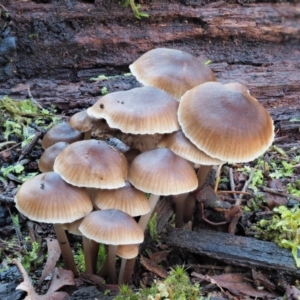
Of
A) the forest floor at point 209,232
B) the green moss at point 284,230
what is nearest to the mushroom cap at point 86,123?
the forest floor at point 209,232

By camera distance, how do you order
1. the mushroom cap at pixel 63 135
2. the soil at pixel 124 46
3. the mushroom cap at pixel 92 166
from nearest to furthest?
1. the mushroom cap at pixel 92 166
2. the mushroom cap at pixel 63 135
3. the soil at pixel 124 46

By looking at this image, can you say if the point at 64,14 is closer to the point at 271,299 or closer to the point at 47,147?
the point at 47,147

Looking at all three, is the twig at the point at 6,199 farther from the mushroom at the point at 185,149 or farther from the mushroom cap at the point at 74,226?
the mushroom at the point at 185,149

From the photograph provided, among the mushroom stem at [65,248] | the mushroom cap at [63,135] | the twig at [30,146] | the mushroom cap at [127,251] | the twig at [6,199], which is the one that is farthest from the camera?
the twig at [30,146]

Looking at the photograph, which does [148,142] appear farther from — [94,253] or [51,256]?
[51,256]

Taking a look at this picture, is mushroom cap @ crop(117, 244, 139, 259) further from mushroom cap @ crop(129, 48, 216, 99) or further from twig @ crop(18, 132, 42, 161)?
twig @ crop(18, 132, 42, 161)

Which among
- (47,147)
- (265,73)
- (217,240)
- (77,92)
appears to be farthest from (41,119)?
(265,73)

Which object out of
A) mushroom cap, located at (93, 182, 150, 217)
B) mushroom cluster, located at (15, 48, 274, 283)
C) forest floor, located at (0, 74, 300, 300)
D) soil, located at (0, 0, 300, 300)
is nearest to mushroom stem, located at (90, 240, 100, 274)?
mushroom cluster, located at (15, 48, 274, 283)

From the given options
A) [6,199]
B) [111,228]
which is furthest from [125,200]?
[6,199]
